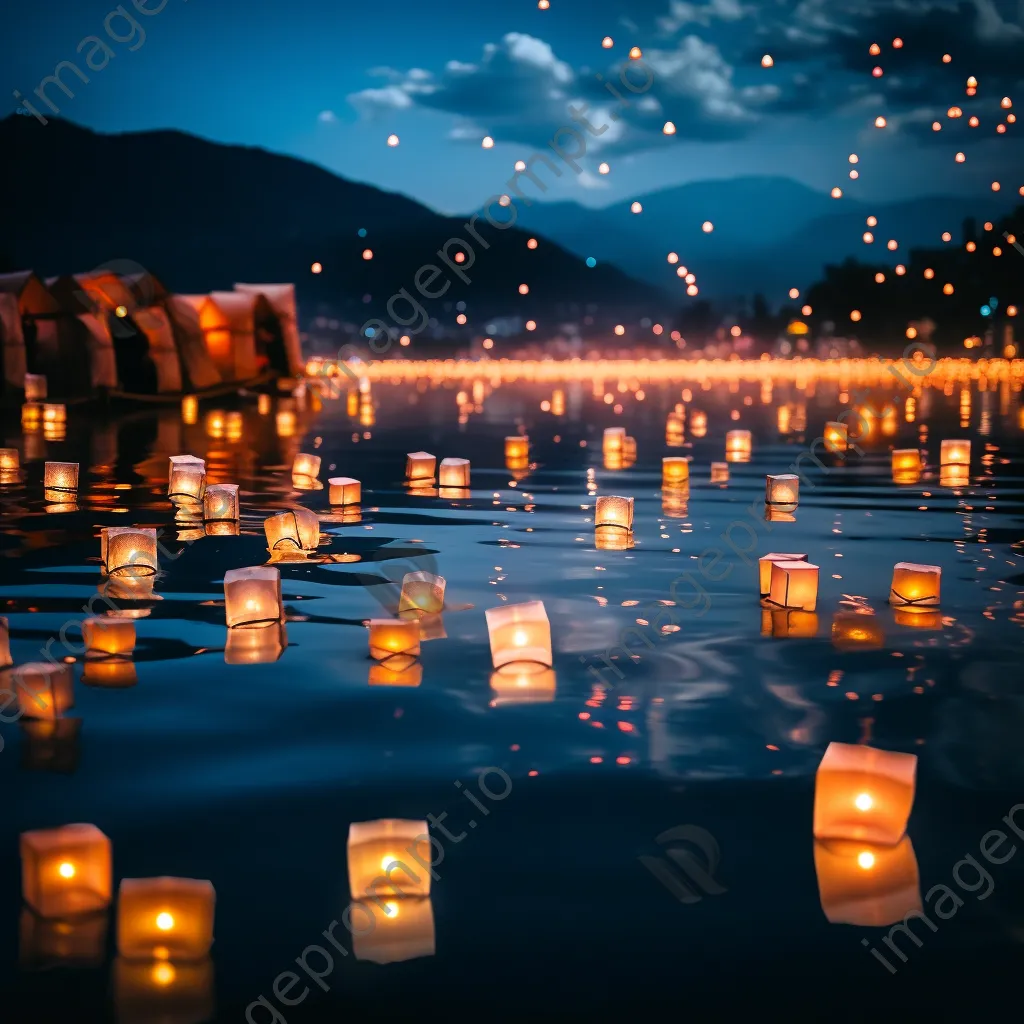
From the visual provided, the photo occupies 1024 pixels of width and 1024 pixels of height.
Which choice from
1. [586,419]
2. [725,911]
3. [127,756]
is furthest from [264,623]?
[586,419]

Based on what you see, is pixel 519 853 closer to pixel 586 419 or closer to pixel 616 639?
pixel 616 639

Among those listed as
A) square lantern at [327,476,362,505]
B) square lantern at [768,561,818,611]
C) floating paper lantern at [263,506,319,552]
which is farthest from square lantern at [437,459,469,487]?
square lantern at [768,561,818,611]

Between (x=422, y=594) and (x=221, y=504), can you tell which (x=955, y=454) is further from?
(x=422, y=594)

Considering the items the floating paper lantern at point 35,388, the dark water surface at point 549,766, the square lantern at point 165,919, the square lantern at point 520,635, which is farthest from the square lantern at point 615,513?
the floating paper lantern at point 35,388

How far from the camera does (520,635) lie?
669cm

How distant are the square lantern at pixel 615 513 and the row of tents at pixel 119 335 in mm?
18505

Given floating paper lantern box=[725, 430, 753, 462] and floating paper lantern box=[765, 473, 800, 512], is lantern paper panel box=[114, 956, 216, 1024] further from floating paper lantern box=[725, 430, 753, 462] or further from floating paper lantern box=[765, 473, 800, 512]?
floating paper lantern box=[725, 430, 753, 462]

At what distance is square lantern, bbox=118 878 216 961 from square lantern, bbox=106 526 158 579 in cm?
579

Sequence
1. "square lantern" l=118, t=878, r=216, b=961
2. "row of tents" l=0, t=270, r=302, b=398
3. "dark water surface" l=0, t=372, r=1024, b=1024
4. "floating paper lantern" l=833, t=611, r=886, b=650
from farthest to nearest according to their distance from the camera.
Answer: "row of tents" l=0, t=270, r=302, b=398 → "floating paper lantern" l=833, t=611, r=886, b=650 → "square lantern" l=118, t=878, r=216, b=961 → "dark water surface" l=0, t=372, r=1024, b=1024

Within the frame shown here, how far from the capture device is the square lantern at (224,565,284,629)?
7613 mm

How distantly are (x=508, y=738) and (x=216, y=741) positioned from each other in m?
1.13

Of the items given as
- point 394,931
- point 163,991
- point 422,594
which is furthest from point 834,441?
point 163,991

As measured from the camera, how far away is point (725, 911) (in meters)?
3.92

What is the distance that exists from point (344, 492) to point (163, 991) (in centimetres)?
992
